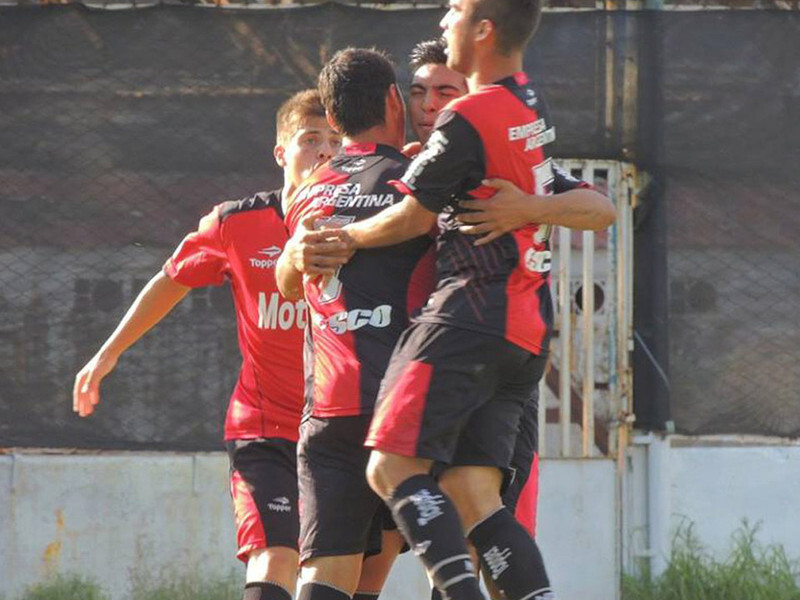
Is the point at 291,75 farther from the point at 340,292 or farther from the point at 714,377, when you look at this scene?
the point at 340,292

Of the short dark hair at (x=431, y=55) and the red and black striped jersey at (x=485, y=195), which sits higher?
the short dark hair at (x=431, y=55)

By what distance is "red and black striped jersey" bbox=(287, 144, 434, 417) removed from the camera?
4.49 meters

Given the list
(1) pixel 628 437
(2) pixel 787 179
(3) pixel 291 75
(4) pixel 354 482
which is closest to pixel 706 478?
(1) pixel 628 437

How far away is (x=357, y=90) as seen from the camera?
4.64m

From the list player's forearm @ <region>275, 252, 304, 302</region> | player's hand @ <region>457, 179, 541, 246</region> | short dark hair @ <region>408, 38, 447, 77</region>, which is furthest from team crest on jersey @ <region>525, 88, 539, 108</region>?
short dark hair @ <region>408, 38, 447, 77</region>

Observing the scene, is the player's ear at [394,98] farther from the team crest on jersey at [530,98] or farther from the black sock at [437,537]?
the black sock at [437,537]

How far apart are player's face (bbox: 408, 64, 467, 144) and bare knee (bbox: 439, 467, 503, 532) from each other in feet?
5.28

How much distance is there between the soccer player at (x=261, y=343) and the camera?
5.15 meters

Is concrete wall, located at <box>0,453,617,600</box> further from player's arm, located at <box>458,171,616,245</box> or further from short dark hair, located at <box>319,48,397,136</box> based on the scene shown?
player's arm, located at <box>458,171,616,245</box>

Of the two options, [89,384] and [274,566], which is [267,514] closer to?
[274,566]

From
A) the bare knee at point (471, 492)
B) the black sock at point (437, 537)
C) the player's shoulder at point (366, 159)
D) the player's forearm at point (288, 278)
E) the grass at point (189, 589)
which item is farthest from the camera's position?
the grass at point (189, 589)

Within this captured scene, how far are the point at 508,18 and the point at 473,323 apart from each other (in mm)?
834

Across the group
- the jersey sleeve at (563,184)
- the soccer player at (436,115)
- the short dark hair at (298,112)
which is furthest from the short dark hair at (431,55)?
the jersey sleeve at (563,184)

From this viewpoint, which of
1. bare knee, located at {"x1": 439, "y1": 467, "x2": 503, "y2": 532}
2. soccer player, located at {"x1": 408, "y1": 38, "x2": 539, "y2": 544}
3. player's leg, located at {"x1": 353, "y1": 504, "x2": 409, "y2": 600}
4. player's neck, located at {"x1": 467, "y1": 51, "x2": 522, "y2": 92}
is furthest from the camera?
soccer player, located at {"x1": 408, "y1": 38, "x2": 539, "y2": 544}
